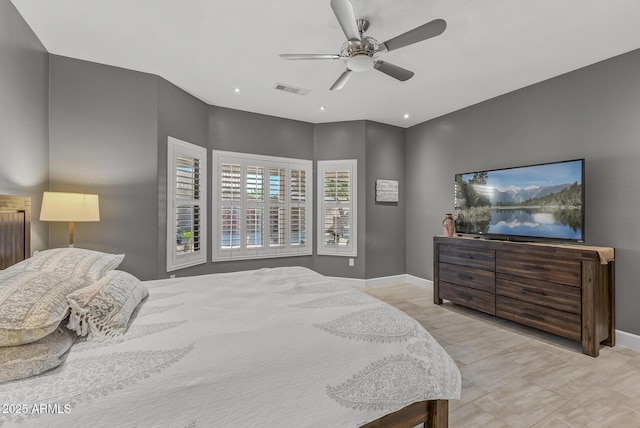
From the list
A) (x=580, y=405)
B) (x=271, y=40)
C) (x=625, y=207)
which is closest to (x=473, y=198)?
(x=625, y=207)

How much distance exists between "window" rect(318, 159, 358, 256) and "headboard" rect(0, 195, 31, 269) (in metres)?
3.63

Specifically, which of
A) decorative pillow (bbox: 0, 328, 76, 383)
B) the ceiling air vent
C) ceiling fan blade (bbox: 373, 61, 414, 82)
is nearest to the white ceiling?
the ceiling air vent

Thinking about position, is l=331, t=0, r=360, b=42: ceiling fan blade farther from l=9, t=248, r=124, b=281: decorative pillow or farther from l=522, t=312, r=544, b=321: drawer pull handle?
l=522, t=312, r=544, b=321: drawer pull handle

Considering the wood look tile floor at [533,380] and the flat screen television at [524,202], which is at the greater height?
the flat screen television at [524,202]

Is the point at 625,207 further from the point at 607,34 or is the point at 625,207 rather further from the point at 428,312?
the point at 428,312

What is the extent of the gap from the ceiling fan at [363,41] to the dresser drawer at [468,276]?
2.48 metres

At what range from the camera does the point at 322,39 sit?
2.62 m

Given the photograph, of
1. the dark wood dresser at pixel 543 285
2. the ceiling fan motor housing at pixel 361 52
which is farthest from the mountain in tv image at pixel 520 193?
the ceiling fan motor housing at pixel 361 52

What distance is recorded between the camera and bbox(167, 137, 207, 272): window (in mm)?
3580

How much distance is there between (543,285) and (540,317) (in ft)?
1.10

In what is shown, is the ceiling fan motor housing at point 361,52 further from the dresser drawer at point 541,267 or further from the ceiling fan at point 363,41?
the dresser drawer at point 541,267

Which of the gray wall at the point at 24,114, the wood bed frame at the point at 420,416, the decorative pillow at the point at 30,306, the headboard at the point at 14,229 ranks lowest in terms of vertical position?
the wood bed frame at the point at 420,416

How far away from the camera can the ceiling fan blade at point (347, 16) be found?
178cm

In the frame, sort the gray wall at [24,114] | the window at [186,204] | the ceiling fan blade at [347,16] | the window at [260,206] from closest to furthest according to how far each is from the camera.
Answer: the ceiling fan blade at [347,16], the gray wall at [24,114], the window at [186,204], the window at [260,206]
